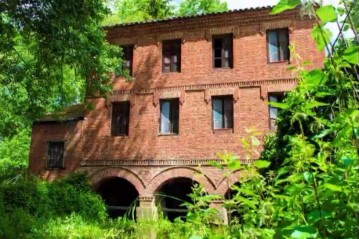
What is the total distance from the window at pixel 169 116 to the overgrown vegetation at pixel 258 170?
4.13m

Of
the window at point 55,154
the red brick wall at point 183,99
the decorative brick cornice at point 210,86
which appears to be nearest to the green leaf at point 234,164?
the red brick wall at point 183,99

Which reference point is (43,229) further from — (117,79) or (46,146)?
(117,79)

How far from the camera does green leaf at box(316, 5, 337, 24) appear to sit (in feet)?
3.97

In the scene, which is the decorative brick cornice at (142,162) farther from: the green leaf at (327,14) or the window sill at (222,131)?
the green leaf at (327,14)

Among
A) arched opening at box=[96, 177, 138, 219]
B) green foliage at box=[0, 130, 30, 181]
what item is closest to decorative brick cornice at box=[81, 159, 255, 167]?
arched opening at box=[96, 177, 138, 219]

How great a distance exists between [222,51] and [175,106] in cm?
344

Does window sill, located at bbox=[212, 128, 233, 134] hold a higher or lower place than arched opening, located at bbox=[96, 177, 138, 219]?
higher

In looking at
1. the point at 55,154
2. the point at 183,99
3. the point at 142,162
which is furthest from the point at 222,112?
the point at 55,154

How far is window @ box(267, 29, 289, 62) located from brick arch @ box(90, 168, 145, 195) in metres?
8.17

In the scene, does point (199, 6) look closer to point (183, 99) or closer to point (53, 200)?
point (183, 99)

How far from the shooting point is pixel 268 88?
658 inches

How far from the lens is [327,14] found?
122 cm

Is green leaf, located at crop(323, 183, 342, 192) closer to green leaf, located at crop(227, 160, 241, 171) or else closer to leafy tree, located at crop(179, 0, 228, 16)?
green leaf, located at crop(227, 160, 241, 171)

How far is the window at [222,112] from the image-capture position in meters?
17.1
